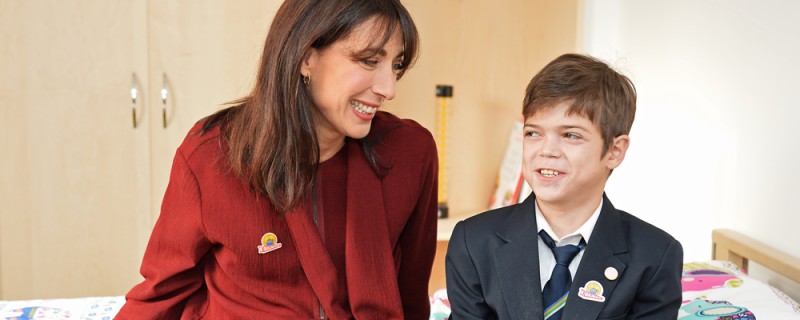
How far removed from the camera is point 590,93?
1354 mm

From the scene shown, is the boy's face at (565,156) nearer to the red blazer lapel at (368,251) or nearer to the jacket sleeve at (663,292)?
the jacket sleeve at (663,292)

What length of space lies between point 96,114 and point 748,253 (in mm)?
2006

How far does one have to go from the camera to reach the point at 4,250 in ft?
8.80

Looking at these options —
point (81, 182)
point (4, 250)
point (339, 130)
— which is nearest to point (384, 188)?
point (339, 130)

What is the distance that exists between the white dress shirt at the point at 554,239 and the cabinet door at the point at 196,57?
1.47 m

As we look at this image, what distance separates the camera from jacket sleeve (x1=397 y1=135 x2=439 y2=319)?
1.67 metres

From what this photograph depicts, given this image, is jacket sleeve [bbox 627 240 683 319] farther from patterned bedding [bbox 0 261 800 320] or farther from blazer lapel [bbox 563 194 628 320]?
patterned bedding [bbox 0 261 800 320]

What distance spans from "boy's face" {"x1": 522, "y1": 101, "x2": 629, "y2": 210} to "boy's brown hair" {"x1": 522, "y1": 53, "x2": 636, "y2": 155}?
1 centimetres

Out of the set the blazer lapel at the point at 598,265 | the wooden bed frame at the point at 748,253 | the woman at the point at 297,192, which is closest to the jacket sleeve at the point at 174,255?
the woman at the point at 297,192

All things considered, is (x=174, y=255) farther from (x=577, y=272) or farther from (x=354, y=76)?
(x=577, y=272)

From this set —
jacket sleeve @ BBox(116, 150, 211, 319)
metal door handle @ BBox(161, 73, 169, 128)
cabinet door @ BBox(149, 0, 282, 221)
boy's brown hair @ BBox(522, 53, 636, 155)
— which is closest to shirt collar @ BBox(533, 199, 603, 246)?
boy's brown hair @ BBox(522, 53, 636, 155)

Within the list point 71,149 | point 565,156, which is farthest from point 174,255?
point 71,149

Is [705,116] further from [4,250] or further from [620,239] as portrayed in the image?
[4,250]

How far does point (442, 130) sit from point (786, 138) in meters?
1.39
